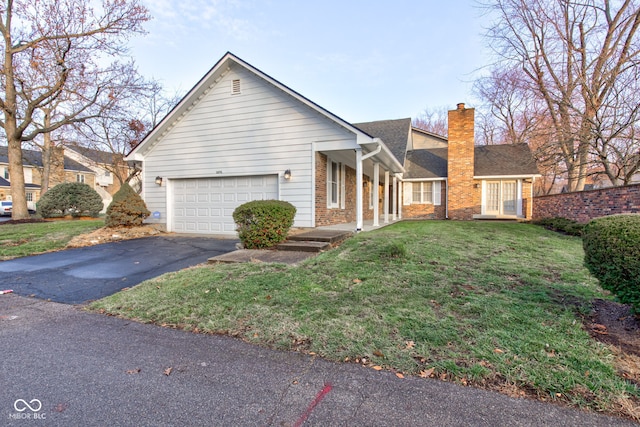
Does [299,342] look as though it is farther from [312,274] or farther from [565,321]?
[565,321]

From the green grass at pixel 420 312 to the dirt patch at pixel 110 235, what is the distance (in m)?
5.65

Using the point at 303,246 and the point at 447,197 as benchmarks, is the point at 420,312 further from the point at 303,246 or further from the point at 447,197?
the point at 447,197

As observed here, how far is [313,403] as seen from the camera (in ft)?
6.63

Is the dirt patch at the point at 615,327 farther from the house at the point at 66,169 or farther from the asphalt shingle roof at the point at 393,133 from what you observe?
the house at the point at 66,169

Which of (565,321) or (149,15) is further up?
(149,15)

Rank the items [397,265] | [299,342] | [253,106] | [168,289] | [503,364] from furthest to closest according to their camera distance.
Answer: [253,106] < [397,265] < [168,289] < [299,342] < [503,364]

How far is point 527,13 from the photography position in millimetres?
15023

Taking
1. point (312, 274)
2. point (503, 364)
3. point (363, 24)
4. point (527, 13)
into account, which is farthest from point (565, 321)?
point (527, 13)

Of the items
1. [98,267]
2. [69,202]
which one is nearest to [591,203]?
[98,267]

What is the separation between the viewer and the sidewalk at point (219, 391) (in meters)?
1.87

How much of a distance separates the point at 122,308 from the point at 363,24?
39.9 ft

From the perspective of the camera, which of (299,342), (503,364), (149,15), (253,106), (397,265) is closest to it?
(503,364)

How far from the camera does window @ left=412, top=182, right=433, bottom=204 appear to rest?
18.1 metres

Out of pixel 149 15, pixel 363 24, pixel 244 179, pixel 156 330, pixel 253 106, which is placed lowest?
pixel 156 330
